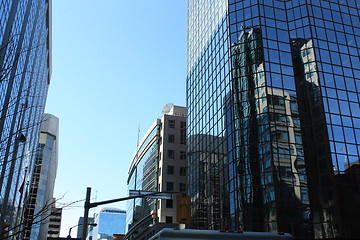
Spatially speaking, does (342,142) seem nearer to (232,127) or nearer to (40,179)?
(232,127)

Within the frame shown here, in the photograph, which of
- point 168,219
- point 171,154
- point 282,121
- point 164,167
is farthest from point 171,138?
point 282,121

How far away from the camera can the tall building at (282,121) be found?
39469 mm

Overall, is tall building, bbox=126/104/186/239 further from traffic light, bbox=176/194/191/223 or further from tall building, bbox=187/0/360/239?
traffic light, bbox=176/194/191/223

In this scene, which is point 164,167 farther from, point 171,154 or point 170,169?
point 171,154

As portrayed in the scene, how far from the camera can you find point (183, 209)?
14.4 metres

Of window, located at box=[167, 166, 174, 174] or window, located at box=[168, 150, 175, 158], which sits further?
window, located at box=[168, 150, 175, 158]

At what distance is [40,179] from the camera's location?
141m

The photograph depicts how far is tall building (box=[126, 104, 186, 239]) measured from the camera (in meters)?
70.2

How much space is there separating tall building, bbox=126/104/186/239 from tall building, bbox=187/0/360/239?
17.2 meters

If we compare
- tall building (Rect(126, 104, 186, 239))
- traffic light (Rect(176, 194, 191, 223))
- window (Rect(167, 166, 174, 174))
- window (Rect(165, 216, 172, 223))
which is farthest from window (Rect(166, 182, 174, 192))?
traffic light (Rect(176, 194, 191, 223))

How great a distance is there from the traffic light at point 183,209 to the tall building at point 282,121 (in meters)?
26.3

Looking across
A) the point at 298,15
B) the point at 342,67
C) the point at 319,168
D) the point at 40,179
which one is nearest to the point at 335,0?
the point at 298,15

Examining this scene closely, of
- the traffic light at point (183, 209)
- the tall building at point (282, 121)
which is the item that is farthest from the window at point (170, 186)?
the traffic light at point (183, 209)

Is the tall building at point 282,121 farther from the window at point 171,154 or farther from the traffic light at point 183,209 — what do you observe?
the traffic light at point 183,209
